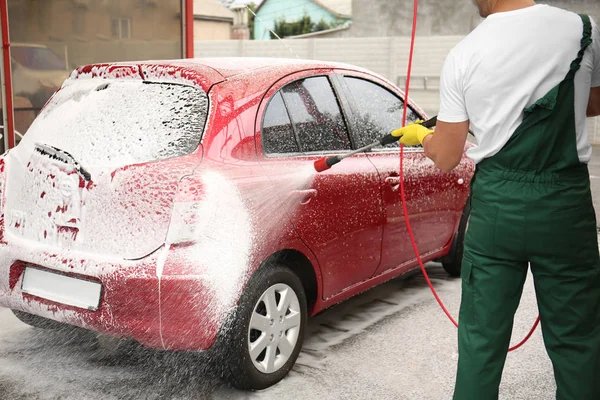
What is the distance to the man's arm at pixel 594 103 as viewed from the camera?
2732 millimetres

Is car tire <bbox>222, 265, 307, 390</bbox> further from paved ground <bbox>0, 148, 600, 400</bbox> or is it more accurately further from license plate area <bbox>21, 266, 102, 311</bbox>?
license plate area <bbox>21, 266, 102, 311</bbox>

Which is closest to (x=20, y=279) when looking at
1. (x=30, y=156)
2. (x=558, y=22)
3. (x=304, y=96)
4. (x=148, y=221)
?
(x=30, y=156)

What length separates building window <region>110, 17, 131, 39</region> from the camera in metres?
8.88

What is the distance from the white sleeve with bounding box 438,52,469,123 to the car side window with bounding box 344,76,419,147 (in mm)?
1672

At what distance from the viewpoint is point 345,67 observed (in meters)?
4.44

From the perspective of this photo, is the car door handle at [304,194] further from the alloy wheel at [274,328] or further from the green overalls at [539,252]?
the green overalls at [539,252]

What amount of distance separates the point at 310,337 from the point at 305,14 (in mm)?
45513

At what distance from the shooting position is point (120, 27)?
895 centimetres

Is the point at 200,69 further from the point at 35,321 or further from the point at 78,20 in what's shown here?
the point at 78,20

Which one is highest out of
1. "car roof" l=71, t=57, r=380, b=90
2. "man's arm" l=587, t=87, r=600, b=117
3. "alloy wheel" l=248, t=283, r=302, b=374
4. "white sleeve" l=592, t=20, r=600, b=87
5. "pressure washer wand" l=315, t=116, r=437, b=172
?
"white sleeve" l=592, t=20, r=600, b=87

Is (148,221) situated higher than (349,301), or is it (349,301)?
(148,221)

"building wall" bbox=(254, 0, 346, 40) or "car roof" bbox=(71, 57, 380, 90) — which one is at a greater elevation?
"building wall" bbox=(254, 0, 346, 40)

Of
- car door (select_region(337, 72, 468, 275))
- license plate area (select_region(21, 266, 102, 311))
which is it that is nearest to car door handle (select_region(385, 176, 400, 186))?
car door (select_region(337, 72, 468, 275))

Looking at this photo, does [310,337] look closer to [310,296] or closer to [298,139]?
[310,296]
